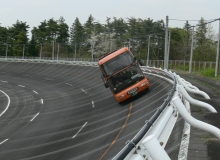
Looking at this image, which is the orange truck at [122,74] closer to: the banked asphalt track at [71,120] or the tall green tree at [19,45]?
the banked asphalt track at [71,120]

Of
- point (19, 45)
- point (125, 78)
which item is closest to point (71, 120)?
point (125, 78)

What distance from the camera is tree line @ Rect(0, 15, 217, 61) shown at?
91.1 meters

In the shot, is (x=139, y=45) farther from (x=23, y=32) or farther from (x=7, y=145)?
(x=7, y=145)

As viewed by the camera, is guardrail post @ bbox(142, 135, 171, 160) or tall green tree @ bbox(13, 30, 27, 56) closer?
guardrail post @ bbox(142, 135, 171, 160)

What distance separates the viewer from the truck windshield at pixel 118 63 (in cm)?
2375

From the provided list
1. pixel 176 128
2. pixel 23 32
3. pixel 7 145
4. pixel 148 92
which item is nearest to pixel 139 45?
pixel 23 32

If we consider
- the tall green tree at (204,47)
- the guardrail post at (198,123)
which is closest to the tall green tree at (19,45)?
the tall green tree at (204,47)

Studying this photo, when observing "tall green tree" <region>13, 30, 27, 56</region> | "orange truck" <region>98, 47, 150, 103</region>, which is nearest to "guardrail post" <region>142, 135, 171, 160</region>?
"orange truck" <region>98, 47, 150, 103</region>

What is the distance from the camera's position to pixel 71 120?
2438cm

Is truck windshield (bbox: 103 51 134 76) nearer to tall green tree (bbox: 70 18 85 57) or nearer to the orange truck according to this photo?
the orange truck

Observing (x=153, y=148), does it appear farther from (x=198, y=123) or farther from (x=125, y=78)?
(x=125, y=78)

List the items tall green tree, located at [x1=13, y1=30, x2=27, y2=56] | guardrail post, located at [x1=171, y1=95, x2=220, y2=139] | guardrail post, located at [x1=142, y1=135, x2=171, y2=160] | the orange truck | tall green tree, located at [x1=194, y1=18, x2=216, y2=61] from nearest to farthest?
Answer: guardrail post, located at [x1=142, y1=135, x2=171, y2=160]
guardrail post, located at [x1=171, y1=95, x2=220, y2=139]
the orange truck
tall green tree, located at [x1=194, y1=18, x2=216, y2=61]
tall green tree, located at [x1=13, y1=30, x2=27, y2=56]

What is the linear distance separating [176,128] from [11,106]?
28.2 metres

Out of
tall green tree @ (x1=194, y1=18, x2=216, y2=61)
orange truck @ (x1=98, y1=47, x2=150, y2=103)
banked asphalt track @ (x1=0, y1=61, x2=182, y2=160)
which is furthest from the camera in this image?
tall green tree @ (x1=194, y1=18, x2=216, y2=61)
